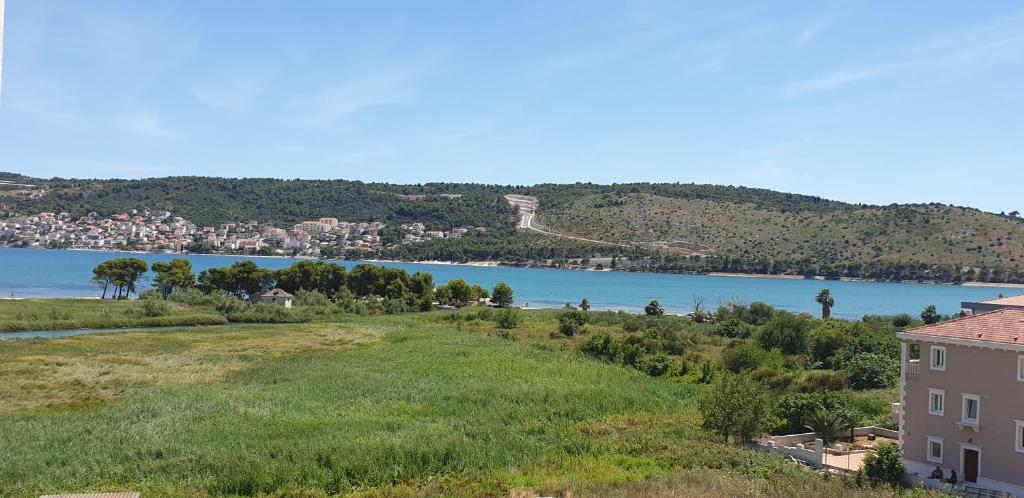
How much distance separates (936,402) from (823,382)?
15167mm

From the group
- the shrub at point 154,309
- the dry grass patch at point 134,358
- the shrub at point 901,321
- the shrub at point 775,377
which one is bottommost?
the dry grass patch at point 134,358

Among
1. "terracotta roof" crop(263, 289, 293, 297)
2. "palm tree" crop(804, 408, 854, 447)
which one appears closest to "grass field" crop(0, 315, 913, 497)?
"palm tree" crop(804, 408, 854, 447)

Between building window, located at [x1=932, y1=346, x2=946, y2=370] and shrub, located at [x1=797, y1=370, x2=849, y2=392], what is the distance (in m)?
13.3

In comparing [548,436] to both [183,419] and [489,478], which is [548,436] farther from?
[183,419]

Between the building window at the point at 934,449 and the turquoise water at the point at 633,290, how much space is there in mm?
66556

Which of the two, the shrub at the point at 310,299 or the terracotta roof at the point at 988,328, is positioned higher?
the terracotta roof at the point at 988,328

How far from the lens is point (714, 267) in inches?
6068

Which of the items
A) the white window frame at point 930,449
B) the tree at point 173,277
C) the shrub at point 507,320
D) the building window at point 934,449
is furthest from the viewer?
the tree at point 173,277

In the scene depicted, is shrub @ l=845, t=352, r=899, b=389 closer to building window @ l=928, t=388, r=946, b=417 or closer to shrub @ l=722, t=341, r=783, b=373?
shrub @ l=722, t=341, r=783, b=373

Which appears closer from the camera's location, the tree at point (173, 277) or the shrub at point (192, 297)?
the shrub at point (192, 297)

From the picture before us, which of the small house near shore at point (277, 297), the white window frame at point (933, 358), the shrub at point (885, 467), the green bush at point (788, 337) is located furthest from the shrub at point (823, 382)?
the small house near shore at point (277, 297)

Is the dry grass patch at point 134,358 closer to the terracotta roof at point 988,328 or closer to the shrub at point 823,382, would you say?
the shrub at point 823,382

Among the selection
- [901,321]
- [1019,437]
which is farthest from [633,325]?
[1019,437]

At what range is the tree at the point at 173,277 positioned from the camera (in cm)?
8144
